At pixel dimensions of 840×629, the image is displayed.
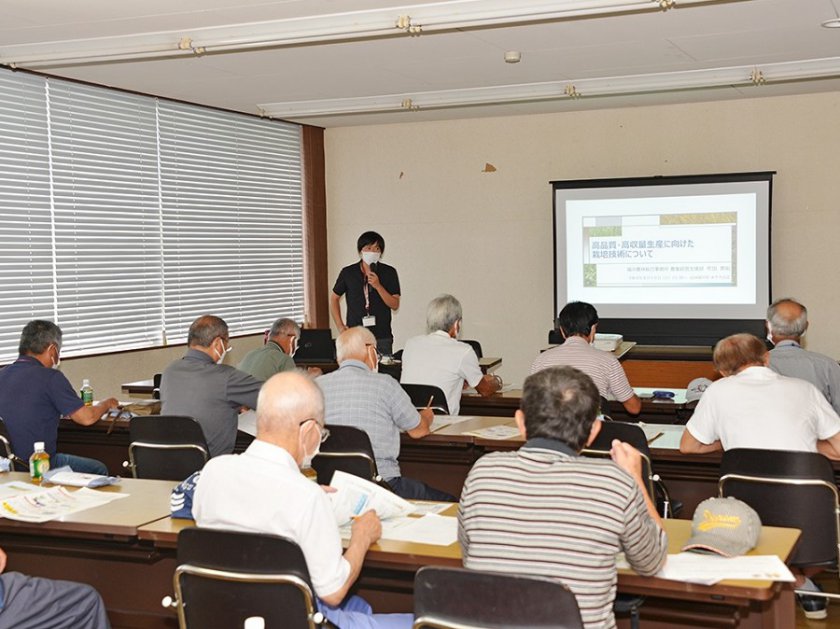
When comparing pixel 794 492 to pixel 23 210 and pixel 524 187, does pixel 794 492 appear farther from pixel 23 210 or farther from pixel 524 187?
pixel 524 187

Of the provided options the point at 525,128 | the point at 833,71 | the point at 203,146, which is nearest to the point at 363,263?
the point at 203,146

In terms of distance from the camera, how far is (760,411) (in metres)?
3.81

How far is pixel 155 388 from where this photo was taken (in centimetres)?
671

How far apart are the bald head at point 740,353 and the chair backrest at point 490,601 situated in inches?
84.5

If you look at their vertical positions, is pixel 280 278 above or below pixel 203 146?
below

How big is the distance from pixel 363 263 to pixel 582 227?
236 centimetres

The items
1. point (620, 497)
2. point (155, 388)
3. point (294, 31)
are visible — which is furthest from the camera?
point (155, 388)

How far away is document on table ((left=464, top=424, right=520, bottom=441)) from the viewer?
4.58 meters

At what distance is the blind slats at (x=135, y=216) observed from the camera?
671cm

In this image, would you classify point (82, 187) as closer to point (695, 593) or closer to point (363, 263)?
point (363, 263)

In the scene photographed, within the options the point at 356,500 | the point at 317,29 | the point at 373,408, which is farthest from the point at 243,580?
the point at 317,29

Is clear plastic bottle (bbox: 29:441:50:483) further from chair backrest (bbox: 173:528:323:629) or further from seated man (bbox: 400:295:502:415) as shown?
seated man (bbox: 400:295:502:415)

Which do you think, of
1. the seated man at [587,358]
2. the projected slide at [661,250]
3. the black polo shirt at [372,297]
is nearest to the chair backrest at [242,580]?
the seated man at [587,358]

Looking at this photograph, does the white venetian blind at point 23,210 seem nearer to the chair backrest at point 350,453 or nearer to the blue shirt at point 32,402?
the blue shirt at point 32,402
